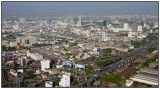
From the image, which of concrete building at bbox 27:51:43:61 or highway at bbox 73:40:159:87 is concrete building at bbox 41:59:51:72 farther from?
highway at bbox 73:40:159:87

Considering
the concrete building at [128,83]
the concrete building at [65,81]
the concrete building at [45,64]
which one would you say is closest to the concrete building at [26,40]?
the concrete building at [45,64]

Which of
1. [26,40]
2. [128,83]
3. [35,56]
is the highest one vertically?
[26,40]

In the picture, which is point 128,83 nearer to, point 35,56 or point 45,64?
point 45,64

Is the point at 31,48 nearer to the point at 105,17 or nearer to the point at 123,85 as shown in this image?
the point at 105,17

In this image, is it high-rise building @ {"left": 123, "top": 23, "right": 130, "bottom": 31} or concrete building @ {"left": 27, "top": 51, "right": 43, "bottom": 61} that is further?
high-rise building @ {"left": 123, "top": 23, "right": 130, "bottom": 31}

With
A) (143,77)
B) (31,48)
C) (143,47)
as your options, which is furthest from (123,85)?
(31,48)

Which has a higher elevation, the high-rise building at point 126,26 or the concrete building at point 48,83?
the high-rise building at point 126,26

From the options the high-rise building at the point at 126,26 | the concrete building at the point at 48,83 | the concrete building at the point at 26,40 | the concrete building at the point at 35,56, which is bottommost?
the concrete building at the point at 48,83

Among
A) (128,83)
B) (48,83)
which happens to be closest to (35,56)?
(48,83)

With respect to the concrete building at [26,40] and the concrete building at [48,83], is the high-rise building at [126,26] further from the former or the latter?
the concrete building at [48,83]

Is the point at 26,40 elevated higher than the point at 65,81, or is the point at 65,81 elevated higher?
the point at 26,40

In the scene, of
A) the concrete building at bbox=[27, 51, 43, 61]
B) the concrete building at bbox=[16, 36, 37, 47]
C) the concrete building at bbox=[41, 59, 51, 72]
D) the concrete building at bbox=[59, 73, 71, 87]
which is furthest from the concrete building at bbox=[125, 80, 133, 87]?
the concrete building at bbox=[16, 36, 37, 47]
